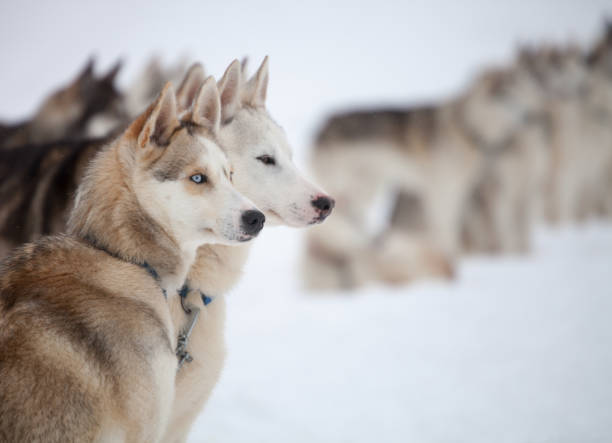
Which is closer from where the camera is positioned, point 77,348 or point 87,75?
point 77,348

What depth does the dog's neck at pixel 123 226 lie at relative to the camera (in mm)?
1601

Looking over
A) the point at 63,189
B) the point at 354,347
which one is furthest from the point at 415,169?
the point at 63,189

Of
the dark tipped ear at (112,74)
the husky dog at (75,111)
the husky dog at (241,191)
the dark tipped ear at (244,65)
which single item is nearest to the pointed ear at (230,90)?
the husky dog at (241,191)

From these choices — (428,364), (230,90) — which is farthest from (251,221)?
(428,364)

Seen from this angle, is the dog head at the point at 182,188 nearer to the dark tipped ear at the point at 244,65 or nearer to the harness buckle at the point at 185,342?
the harness buckle at the point at 185,342

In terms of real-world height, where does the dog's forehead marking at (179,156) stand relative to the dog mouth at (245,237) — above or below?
above

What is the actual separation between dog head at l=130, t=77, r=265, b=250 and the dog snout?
479 mm

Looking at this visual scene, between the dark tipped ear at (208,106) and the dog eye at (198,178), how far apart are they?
0.80 feet

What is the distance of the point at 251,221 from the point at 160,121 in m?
0.45

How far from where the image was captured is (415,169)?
21.6ft

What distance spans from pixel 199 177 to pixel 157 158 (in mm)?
144

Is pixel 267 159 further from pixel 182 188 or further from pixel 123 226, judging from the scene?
pixel 123 226

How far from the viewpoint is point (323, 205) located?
6.88 feet

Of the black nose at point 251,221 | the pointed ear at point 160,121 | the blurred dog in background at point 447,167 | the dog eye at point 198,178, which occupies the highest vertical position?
the blurred dog in background at point 447,167
